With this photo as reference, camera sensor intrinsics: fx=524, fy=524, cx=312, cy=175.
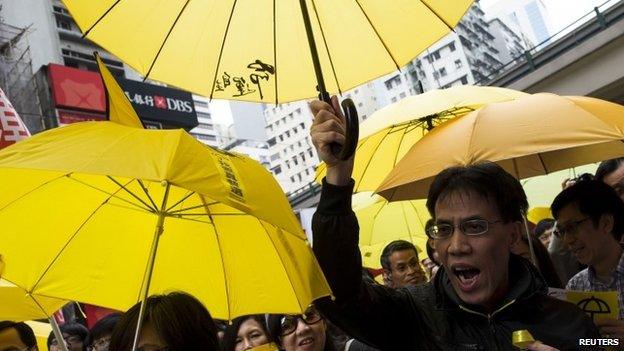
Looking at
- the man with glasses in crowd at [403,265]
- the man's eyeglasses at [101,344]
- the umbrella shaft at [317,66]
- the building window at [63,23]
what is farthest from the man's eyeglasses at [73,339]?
the building window at [63,23]

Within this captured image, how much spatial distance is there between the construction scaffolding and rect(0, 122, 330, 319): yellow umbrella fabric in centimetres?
2862

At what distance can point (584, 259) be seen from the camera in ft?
11.3

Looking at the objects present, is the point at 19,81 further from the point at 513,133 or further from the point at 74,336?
the point at 513,133

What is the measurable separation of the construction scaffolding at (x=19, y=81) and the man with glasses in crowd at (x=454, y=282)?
98.0ft

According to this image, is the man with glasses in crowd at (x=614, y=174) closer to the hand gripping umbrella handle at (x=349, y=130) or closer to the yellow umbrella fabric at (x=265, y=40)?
the yellow umbrella fabric at (x=265, y=40)

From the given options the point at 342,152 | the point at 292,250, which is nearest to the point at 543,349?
the point at 342,152

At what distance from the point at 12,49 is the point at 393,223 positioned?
30.9m

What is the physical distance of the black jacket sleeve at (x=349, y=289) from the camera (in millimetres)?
1867

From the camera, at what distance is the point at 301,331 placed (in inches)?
137

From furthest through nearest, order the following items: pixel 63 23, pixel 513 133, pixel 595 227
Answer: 1. pixel 63 23
2. pixel 595 227
3. pixel 513 133

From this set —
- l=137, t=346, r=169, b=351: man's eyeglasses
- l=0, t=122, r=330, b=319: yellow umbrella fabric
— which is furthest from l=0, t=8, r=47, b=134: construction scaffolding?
l=137, t=346, r=169, b=351: man's eyeglasses

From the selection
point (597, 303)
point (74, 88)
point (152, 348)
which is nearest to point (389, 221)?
point (597, 303)

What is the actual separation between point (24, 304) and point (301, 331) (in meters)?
1.65

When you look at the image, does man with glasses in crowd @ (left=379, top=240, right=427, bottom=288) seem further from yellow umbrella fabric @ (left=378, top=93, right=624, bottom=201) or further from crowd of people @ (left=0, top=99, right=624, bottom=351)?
crowd of people @ (left=0, top=99, right=624, bottom=351)
